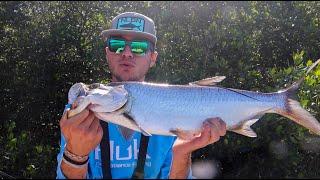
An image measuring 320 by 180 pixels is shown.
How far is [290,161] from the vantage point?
5.90 m

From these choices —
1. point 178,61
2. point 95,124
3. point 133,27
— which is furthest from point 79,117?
point 178,61

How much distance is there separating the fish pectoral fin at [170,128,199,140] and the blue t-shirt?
0.38 m

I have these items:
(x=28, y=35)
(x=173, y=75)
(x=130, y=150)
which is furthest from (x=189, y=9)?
(x=130, y=150)

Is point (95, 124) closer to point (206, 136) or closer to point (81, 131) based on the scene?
point (81, 131)

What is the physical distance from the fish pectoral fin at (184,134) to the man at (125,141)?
0.04m

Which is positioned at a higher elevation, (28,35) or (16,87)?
(28,35)

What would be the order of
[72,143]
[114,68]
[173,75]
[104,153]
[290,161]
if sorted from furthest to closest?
1. [173,75]
2. [290,161]
3. [114,68]
4. [104,153]
5. [72,143]

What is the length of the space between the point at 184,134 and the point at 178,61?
116 inches

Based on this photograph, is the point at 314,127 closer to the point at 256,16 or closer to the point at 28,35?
the point at 256,16

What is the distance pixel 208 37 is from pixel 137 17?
1983 millimetres

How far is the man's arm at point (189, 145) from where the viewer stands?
12.8 ft

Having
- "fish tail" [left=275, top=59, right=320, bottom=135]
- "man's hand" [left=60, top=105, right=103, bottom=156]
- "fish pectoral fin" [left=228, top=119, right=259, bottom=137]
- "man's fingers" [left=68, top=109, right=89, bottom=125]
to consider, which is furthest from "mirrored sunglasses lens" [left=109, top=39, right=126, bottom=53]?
"fish tail" [left=275, top=59, right=320, bottom=135]

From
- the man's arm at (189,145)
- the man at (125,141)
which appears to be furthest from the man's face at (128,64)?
the man's arm at (189,145)

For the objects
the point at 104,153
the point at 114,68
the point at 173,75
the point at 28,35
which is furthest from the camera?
the point at 28,35
